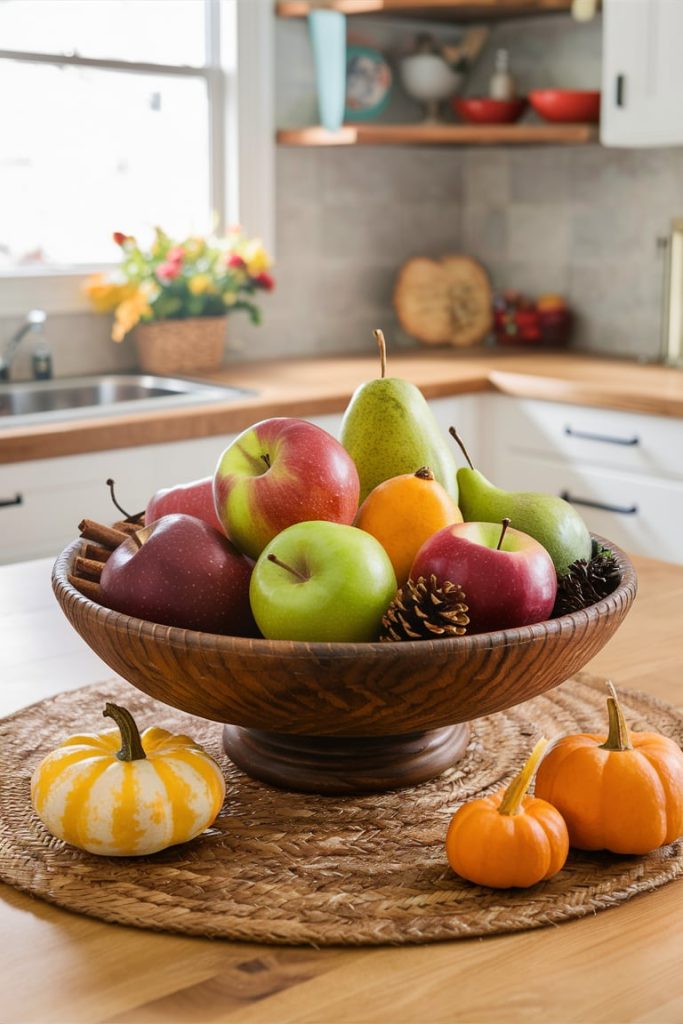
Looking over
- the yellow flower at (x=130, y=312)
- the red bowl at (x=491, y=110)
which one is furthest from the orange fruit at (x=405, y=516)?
the red bowl at (x=491, y=110)

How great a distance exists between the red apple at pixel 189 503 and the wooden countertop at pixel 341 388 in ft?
4.95

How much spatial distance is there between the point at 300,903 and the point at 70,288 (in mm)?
2749

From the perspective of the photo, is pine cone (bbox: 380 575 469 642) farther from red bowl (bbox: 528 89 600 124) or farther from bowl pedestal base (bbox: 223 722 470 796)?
red bowl (bbox: 528 89 600 124)

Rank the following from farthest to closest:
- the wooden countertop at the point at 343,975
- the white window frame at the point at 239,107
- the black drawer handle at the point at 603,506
Answer: the white window frame at the point at 239,107 < the black drawer handle at the point at 603,506 < the wooden countertop at the point at 343,975

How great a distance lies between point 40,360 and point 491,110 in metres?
1.43

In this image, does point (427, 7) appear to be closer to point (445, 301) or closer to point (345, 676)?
point (445, 301)

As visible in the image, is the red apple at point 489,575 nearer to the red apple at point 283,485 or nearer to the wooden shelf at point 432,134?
the red apple at point 283,485

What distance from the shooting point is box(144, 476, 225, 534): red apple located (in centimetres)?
106

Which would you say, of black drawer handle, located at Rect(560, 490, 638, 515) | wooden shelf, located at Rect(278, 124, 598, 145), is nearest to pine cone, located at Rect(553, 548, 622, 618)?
black drawer handle, located at Rect(560, 490, 638, 515)

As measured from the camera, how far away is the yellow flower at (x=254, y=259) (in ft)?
11.0

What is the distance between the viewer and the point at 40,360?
3.29m

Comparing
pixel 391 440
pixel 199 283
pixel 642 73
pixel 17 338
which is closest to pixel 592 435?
pixel 642 73

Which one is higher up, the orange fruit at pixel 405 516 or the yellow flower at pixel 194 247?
the yellow flower at pixel 194 247

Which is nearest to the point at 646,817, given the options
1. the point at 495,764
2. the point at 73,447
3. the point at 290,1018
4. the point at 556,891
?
the point at 556,891
